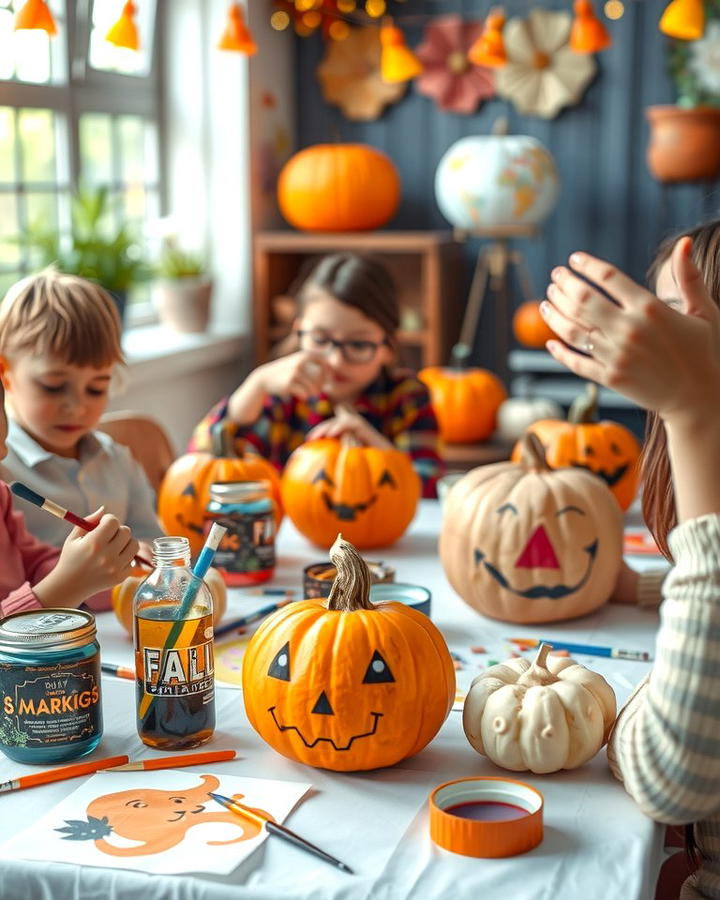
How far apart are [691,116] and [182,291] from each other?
1661 mm

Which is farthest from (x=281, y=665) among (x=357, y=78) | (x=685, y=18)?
(x=357, y=78)

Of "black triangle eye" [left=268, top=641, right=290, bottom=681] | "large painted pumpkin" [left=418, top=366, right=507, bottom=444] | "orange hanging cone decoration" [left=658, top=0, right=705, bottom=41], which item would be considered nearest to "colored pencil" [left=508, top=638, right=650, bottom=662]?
"black triangle eye" [left=268, top=641, right=290, bottom=681]

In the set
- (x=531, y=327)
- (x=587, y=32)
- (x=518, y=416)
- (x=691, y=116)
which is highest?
(x=587, y=32)

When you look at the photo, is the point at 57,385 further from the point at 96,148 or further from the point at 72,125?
the point at 96,148

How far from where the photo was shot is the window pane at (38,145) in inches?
119

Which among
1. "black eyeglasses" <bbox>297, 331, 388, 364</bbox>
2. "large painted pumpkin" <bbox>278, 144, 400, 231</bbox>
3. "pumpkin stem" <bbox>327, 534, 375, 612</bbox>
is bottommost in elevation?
"pumpkin stem" <bbox>327, 534, 375, 612</bbox>

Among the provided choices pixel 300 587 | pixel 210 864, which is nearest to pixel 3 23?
pixel 300 587

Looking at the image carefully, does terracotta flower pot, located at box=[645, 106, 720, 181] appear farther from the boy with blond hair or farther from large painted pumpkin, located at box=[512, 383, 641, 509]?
the boy with blond hair

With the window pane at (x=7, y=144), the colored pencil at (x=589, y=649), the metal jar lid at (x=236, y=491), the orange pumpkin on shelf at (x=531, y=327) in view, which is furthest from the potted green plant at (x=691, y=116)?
the colored pencil at (x=589, y=649)

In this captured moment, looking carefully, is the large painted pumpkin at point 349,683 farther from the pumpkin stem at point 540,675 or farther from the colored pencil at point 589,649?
the colored pencil at point 589,649

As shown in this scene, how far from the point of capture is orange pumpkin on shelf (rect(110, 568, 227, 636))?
137 cm

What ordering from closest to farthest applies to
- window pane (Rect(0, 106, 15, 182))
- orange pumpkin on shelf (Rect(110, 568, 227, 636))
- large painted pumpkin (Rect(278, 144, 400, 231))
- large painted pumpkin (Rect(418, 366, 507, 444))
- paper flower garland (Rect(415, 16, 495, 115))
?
orange pumpkin on shelf (Rect(110, 568, 227, 636)), window pane (Rect(0, 106, 15, 182)), large painted pumpkin (Rect(418, 366, 507, 444)), large painted pumpkin (Rect(278, 144, 400, 231)), paper flower garland (Rect(415, 16, 495, 115))

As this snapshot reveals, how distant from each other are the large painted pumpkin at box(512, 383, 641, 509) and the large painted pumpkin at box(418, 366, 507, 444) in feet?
4.00

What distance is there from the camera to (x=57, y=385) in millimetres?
1579
